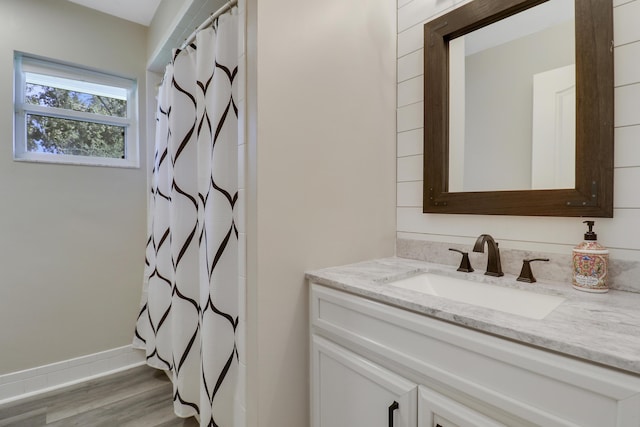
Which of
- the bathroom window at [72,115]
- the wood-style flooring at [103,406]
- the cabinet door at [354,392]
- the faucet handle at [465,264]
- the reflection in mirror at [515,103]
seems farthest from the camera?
the bathroom window at [72,115]

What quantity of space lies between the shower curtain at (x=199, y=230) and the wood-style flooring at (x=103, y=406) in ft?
0.60

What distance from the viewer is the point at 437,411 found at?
2.40 feet

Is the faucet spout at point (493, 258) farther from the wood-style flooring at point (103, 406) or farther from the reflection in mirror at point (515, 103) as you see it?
the wood-style flooring at point (103, 406)

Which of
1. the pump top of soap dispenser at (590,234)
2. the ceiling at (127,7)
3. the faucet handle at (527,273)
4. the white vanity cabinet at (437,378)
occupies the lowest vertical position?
the white vanity cabinet at (437,378)

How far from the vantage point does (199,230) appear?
4.80 ft

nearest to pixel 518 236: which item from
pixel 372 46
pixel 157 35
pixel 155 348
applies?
pixel 372 46

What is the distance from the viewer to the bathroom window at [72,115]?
6.10 feet

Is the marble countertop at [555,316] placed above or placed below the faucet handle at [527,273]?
below

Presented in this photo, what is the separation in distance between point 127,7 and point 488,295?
269 cm

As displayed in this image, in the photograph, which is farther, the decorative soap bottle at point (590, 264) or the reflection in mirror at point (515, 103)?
the reflection in mirror at point (515, 103)

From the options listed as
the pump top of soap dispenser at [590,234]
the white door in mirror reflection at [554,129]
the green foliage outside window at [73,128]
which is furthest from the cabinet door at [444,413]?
the green foliage outside window at [73,128]

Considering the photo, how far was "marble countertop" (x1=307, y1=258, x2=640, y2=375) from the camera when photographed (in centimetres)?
53

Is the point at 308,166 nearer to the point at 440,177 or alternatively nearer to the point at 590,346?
the point at 440,177

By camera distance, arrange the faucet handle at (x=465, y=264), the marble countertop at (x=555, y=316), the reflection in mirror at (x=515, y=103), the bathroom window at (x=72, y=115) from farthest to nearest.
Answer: the bathroom window at (x=72, y=115) → the faucet handle at (x=465, y=264) → the reflection in mirror at (x=515, y=103) → the marble countertop at (x=555, y=316)
